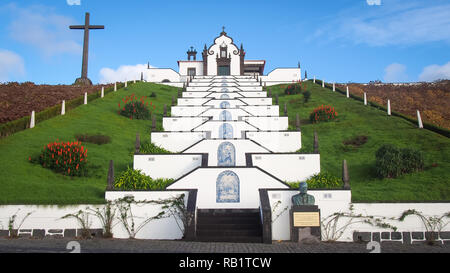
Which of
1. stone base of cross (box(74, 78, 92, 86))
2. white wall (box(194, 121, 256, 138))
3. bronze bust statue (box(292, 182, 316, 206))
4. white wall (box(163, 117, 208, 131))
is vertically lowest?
bronze bust statue (box(292, 182, 316, 206))

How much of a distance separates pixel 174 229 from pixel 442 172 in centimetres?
1242

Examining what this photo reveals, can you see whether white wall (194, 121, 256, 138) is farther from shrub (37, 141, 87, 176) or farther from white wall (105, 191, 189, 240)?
white wall (105, 191, 189, 240)

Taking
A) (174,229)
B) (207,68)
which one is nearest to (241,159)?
(174,229)

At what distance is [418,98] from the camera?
39594mm

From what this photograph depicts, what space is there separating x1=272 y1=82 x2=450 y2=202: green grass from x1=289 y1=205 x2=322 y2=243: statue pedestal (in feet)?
6.87

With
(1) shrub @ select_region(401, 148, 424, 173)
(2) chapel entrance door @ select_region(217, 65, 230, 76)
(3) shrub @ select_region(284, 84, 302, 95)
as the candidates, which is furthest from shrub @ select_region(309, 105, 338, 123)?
(2) chapel entrance door @ select_region(217, 65, 230, 76)

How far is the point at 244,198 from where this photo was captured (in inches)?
587

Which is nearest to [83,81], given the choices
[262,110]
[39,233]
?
[262,110]

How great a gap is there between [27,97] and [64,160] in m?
18.6

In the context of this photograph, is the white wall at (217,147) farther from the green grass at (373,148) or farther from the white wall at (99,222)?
the white wall at (99,222)

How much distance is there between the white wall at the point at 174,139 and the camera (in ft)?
72.6

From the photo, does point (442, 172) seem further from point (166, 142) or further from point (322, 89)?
point (322, 89)

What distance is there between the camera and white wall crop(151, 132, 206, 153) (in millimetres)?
22125
